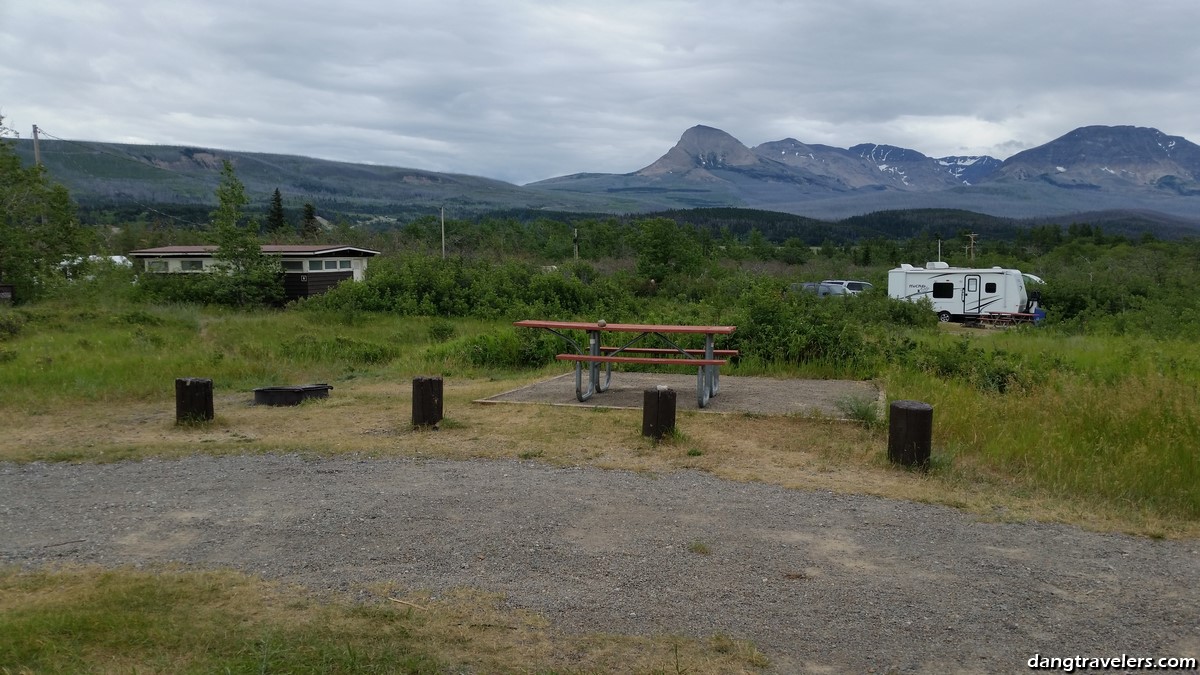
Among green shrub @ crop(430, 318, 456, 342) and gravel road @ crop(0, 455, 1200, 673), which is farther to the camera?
green shrub @ crop(430, 318, 456, 342)

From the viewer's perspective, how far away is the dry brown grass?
564 cm

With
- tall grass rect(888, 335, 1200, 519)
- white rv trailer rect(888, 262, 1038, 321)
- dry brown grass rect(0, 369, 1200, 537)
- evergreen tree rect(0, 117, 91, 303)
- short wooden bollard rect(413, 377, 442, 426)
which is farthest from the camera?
white rv trailer rect(888, 262, 1038, 321)

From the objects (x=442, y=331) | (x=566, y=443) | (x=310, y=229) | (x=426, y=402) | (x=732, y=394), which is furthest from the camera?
(x=310, y=229)

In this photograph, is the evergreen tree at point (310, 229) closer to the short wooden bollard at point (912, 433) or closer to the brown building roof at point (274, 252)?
the brown building roof at point (274, 252)

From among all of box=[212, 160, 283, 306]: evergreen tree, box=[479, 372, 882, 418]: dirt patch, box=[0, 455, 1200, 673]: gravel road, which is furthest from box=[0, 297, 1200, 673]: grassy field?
box=[212, 160, 283, 306]: evergreen tree

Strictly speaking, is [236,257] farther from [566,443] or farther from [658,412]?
[658,412]

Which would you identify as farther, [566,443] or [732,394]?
[732,394]

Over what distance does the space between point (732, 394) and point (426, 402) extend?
354 cm

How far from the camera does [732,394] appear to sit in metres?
9.63

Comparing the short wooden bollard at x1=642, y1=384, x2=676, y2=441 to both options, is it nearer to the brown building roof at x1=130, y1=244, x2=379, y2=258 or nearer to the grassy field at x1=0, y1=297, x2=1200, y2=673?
the grassy field at x1=0, y1=297, x2=1200, y2=673

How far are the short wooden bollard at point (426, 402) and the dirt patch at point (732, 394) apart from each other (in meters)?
1.38

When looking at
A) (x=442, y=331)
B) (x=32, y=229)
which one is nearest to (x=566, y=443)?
(x=442, y=331)

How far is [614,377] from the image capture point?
36.8 ft

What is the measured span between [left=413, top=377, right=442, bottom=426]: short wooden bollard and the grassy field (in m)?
0.19
